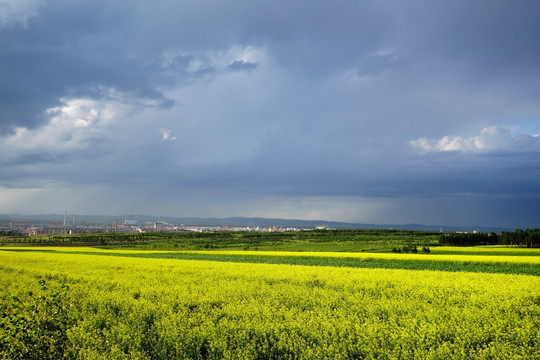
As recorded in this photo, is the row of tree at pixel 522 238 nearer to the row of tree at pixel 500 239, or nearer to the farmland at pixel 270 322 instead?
the row of tree at pixel 500 239

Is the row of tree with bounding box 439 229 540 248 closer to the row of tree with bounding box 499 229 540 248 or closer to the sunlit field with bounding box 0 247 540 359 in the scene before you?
the row of tree with bounding box 499 229 540 248

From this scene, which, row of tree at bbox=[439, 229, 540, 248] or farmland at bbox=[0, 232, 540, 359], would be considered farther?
row of tree at bbox=[439, 229, 540, 248]

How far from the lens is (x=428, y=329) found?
9.88m

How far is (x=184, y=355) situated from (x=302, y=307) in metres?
5.07

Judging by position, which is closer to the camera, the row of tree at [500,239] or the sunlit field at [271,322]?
the sunlit field at [271,322]

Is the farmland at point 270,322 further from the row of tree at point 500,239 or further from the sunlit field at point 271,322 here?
the row of tree at point 500,239

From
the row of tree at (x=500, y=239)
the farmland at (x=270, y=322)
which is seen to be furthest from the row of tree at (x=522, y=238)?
the farmland at (x=270, y=322)

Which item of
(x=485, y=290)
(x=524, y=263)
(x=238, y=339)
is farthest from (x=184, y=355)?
(x=524, y=263)

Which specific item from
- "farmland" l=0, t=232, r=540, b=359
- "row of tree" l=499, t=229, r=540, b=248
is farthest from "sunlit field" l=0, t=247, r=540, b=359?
"row of tree" l=499, t=229, r=540, b=248

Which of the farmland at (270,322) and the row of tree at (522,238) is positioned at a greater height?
the farmland at (270,322)

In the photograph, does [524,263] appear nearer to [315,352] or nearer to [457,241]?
[315,352]

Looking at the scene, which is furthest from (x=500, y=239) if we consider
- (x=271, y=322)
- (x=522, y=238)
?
(x=271, y=322)

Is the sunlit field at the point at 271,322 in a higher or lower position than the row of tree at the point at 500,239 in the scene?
higher

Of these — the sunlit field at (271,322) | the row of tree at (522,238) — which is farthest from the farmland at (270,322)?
the row of tree at (522,238)
